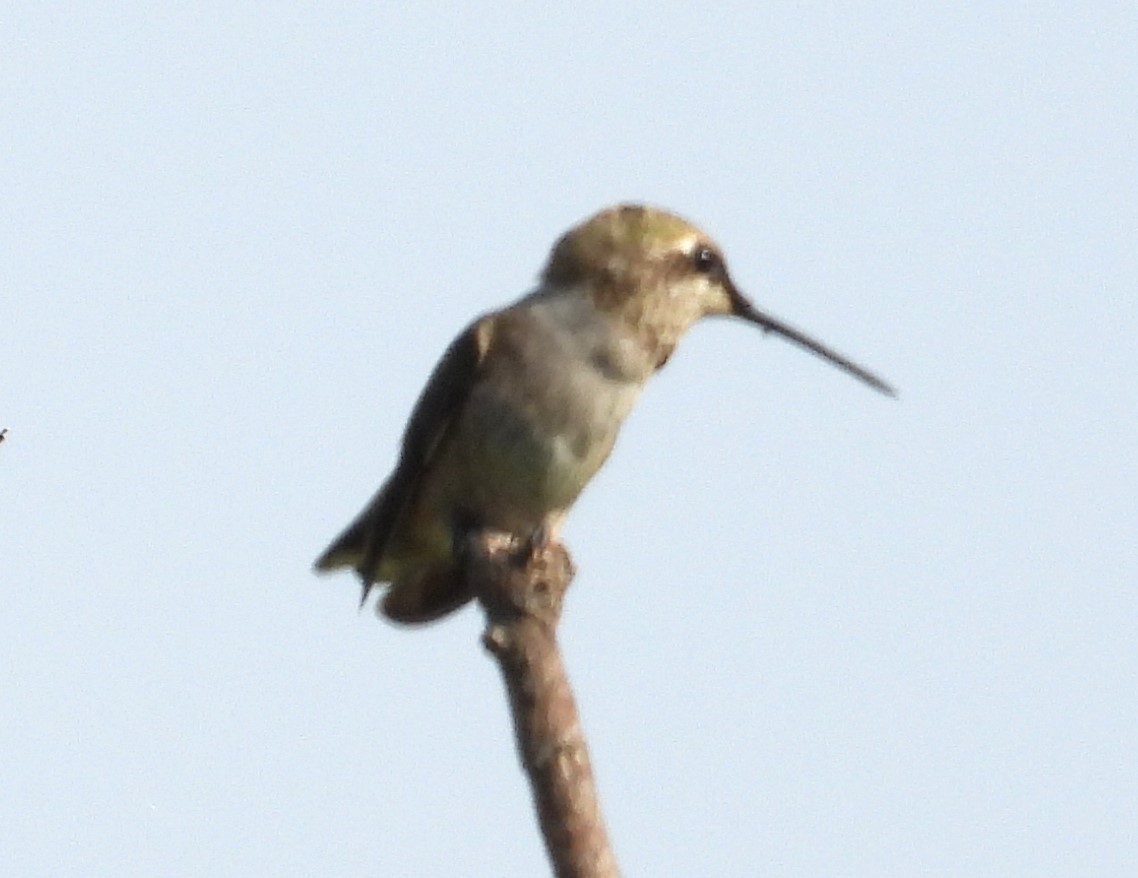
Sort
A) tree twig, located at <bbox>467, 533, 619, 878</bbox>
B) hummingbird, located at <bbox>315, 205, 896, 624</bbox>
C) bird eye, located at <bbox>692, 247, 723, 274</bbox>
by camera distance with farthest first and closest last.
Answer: bird eye, located at <bbox>692, 247, 723, 274</bbox> < hummingbird, located at <bbox>315, 205, 896, 624</bbox> < tree twig, located at <bbox>467, 533, 619, 878</bbox>

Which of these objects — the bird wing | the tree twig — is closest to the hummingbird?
the bird wing

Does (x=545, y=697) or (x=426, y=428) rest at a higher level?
(x=426, y=428)

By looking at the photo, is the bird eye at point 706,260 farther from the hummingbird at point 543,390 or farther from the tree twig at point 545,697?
the tree twig at point 545,697

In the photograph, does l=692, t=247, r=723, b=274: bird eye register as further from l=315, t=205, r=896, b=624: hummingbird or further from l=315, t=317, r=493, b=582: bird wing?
l=315, t=317, r=493, b=582: bird wing

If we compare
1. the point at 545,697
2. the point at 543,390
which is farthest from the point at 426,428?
the point at 545,697

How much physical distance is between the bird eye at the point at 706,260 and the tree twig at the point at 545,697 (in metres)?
1.80

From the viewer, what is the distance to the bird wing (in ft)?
27.3

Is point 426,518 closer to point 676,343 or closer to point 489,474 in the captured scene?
point 489,474

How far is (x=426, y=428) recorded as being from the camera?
8.45 m

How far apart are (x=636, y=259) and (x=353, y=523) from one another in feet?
5.71

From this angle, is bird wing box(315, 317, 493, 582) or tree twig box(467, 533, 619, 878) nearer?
tree twig box(467, 533, 619, 878)

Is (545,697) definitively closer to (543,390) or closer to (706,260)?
(543,390)

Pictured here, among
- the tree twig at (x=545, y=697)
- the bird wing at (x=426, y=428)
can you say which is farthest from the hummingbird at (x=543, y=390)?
the tree twig at (x=545, y=697)

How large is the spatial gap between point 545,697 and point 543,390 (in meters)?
2.08
